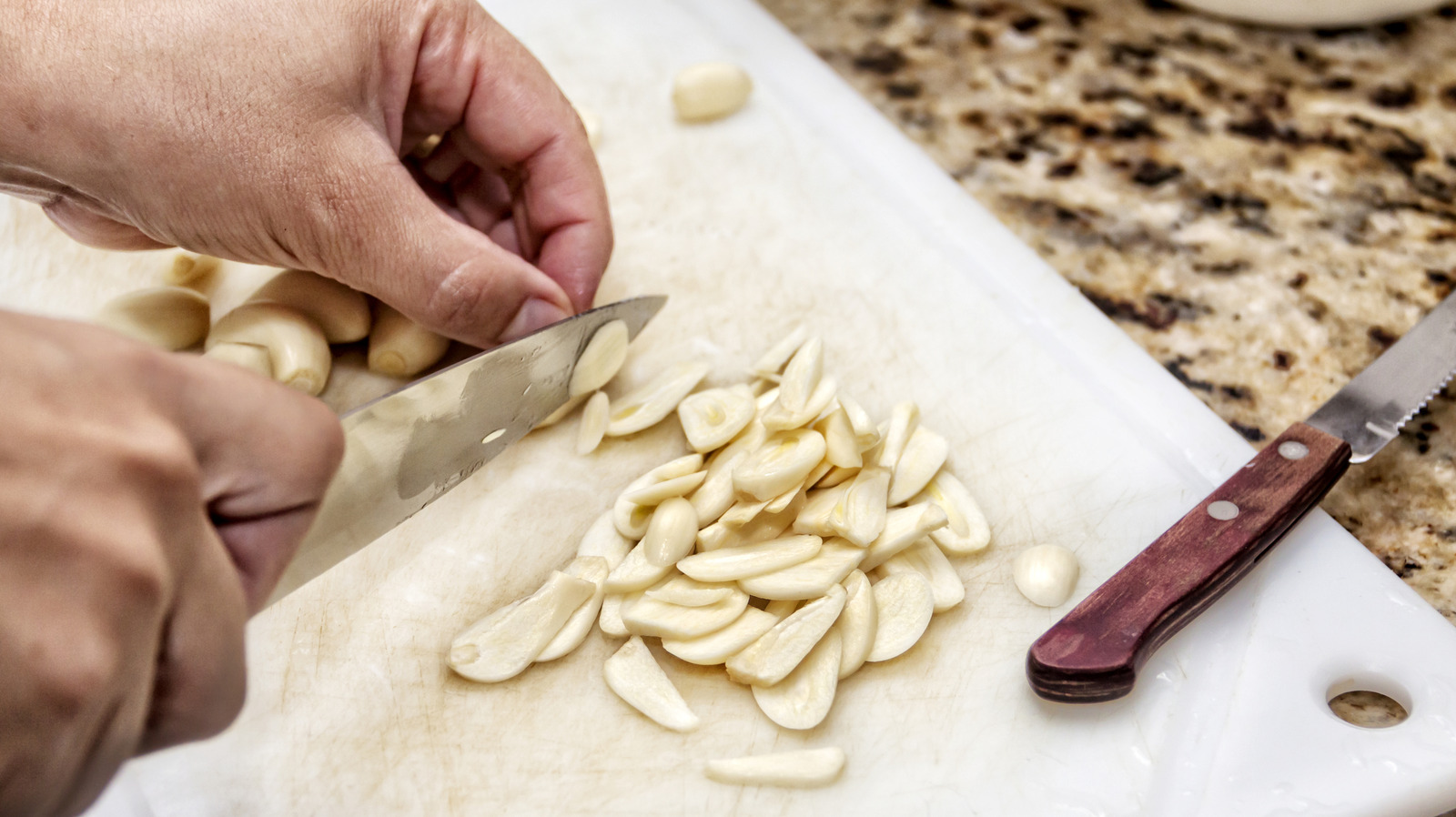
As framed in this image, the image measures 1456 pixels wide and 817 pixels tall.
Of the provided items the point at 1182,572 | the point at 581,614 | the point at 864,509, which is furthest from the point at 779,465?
the point at 1182,572

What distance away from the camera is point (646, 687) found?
2.40ft

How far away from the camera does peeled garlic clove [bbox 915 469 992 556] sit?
806mm

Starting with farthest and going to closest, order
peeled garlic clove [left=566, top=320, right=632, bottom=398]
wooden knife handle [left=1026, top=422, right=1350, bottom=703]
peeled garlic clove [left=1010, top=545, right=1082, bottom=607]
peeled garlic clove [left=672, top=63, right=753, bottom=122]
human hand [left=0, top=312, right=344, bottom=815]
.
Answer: peeled garlic clove [left=672, top=63, right=753, bottom=122]
peeled garlic clove [left=566, top=320, right=632, bottom=398]
peeled garlic clove [left=1010, top=545, right=1082, bottom=607]
wooden knife handle [left=1026, top=422, right=1350, bottom=703]
human hand [left=0, top=312, right=344, bottom=815]

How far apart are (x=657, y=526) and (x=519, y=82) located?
41cm

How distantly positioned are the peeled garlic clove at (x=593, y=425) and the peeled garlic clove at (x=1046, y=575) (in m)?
0.35

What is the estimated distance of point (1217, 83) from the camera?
1263mm

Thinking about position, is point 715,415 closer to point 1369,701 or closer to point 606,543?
point 606,543

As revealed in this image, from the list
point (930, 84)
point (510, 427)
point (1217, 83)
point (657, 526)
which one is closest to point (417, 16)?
point (510, 427)

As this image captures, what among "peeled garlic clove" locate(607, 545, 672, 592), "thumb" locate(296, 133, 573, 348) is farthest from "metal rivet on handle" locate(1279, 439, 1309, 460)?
"thumb" locate(296, 133, 573, 348)

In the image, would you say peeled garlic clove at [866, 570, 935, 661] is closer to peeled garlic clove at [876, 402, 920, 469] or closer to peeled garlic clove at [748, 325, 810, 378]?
peeled garlic clove at [876, 402, 920, 469]

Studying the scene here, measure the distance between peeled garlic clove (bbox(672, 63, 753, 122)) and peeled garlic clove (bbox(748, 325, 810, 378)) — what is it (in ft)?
1.02

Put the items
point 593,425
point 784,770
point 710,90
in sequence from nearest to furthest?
point 784,770 → point 593,425 → point 710,90

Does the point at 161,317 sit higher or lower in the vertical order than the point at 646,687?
higher

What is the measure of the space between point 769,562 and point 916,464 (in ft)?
0.53
